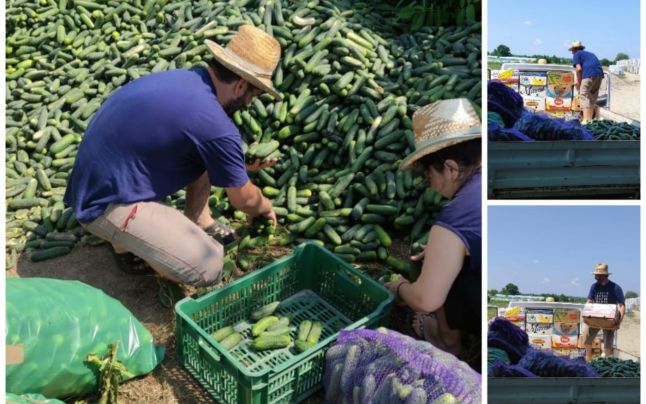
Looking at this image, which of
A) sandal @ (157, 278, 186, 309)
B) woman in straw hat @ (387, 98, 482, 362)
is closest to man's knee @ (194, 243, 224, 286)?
sandal @ (157, 278, 186, 309)

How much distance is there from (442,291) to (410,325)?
952 mm

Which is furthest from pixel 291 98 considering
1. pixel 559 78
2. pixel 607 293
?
pixel 607 293

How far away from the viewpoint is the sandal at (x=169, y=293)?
453 centimetres

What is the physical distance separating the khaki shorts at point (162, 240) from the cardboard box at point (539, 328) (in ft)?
8.90

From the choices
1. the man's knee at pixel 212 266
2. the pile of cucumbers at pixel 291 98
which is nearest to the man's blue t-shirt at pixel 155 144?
the man's knee at pixel 212 266

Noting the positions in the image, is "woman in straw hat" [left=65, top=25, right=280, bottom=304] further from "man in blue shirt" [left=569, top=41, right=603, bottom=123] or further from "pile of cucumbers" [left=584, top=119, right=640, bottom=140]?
"man in blue shirt" [left=569, top=41, right=603, bottom=123]

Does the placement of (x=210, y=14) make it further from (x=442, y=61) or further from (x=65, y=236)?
(x=65, y=236)

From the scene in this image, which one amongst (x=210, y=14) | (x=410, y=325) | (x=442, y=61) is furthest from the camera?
(x=210, y=14)

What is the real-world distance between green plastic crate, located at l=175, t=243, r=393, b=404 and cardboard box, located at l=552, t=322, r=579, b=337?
1.79 m

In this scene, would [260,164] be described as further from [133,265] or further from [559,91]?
[559,91]

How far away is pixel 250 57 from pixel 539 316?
9.07 ft

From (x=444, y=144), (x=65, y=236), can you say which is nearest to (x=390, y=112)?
(x=444, y=144)

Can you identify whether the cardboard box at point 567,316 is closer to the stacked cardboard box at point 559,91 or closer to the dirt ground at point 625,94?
the dirt ground at point 625,94

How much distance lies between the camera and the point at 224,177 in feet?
13.6
